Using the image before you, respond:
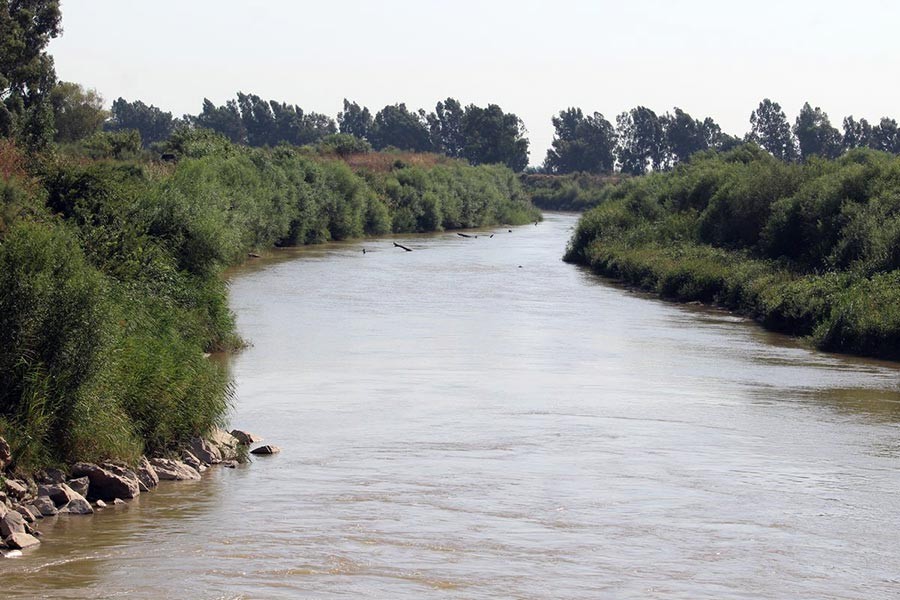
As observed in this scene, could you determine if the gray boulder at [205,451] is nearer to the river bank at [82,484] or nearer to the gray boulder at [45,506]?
the river bank at [82,484]

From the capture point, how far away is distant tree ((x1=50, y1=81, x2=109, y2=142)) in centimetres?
10100

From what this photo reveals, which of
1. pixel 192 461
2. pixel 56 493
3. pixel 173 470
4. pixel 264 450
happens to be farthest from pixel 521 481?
pixel 56 493

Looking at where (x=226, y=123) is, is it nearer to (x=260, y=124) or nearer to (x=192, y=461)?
(x=260, y=124)

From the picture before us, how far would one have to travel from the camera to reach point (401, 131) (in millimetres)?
193625

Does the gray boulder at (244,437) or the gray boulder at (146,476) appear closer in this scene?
the gray boulder at (146,476)

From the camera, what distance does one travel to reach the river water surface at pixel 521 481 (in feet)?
48.1

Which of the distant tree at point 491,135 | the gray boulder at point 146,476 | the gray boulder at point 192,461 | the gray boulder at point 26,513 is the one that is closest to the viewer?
the gray boulder at point 26,513

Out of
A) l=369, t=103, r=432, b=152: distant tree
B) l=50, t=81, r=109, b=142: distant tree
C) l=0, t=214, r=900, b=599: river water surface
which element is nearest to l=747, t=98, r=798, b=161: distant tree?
l=369, t=103, r=432, b=152: distant tree

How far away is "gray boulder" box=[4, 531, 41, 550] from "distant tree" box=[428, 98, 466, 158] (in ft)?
597

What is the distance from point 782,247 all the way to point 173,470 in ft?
116


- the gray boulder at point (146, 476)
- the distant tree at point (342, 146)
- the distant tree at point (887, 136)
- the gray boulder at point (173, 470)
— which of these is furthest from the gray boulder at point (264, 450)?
the distant tree at point (887, 136)

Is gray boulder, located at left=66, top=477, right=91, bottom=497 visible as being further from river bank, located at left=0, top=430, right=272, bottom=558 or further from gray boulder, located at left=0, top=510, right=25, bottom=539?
gray boulder, located at left=0, top=510, right=25, bottom=539

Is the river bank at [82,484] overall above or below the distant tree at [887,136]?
below

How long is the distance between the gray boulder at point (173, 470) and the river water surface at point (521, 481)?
30cm
